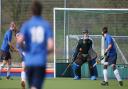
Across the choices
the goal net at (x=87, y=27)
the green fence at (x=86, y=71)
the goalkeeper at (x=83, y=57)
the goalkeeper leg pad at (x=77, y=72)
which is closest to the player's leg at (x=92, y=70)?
the goalkeeper at (x=83, y=57)

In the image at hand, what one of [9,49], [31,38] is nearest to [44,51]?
[31,38]

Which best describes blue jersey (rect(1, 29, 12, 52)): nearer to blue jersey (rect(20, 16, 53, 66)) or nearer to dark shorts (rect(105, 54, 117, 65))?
dark shorts (rect(105, 54, 117, 65))

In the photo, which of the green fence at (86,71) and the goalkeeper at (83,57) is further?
the green fence at (86,71)

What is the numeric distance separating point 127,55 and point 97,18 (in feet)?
6.52

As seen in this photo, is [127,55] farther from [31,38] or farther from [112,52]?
[31,38]

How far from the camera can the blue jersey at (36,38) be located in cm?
939

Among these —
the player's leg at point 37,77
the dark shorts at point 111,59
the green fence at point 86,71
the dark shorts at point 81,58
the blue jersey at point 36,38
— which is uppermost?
the blue jersey at point 36,38

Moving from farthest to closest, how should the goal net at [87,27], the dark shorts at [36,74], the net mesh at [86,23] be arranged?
1. the net mesh at [86,23]
2. the goal net at [87,27]
3. the dark shorts at [36,74]

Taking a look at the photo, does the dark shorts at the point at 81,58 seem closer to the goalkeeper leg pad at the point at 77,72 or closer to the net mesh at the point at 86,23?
the goalkeeper leg pad at the point at 77,72

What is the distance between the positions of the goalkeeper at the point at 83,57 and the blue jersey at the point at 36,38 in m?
12.1

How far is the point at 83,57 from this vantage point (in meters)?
21.9

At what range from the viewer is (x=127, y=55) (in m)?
23.7

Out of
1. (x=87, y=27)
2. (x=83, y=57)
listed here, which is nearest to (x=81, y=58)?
(x=83, y=57)

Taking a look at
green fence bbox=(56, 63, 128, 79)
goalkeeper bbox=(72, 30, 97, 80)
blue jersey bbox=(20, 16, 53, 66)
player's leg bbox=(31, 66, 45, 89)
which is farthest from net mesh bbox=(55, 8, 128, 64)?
player's leg bbox=(31, 66, 45, 89)
